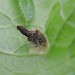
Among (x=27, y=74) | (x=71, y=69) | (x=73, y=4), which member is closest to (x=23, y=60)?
(x=27, y=74)

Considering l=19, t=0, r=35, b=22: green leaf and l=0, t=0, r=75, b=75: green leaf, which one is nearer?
l=0, t=0, r=75, b=75: green leaf

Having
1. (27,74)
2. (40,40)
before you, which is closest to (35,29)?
(40,40)

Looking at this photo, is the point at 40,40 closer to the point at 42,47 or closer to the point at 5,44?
the point at 42,47

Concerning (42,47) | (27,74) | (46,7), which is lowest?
(27,74)

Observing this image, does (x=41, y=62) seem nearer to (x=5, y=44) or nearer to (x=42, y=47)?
(x=42, y=47)

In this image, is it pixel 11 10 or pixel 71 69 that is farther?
pixel 11 10

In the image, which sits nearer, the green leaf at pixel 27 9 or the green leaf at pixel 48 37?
the green leaf at pixel 48 37

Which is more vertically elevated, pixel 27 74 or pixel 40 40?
pixel 40 40
